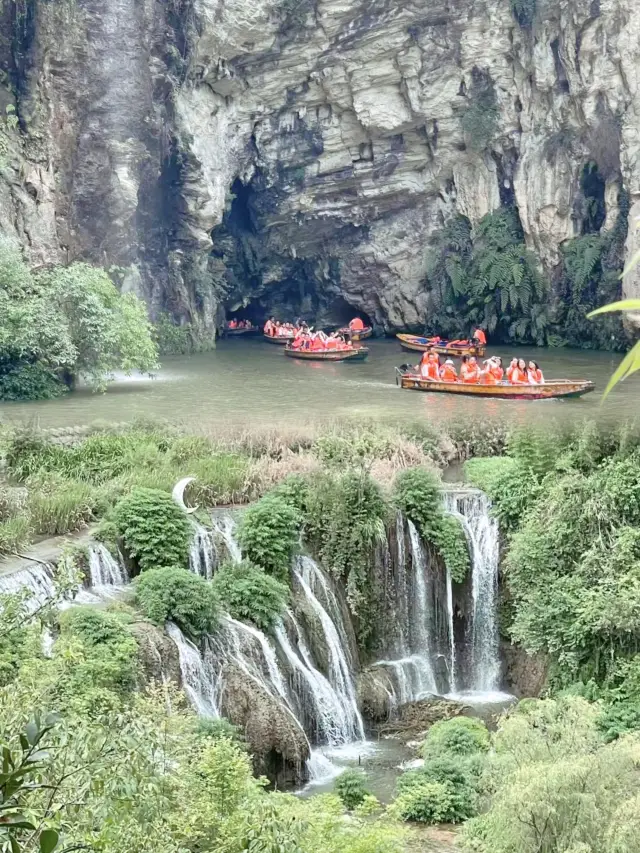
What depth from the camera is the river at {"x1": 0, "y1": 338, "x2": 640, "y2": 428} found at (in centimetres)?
2472

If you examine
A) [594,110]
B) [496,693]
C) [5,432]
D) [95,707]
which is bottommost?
[496,693]

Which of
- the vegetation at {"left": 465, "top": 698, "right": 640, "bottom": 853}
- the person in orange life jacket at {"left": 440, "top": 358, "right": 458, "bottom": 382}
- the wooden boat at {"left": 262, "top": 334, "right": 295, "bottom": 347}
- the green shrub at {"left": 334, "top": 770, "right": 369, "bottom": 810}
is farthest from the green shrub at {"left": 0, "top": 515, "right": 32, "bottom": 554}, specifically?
the wooden boat at {"left": 262, "top": 334, "right": 295, "bottom": 347}

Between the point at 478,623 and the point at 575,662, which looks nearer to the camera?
the point at 575,662

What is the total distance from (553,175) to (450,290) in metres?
5.35

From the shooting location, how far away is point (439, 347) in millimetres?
A: 37250

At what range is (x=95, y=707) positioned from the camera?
35.0 feet

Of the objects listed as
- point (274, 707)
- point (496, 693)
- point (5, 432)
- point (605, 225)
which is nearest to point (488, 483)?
point (496, 693)

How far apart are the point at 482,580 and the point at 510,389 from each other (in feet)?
32.5

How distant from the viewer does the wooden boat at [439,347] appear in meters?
36.7

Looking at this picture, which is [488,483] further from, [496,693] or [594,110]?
[594,110]

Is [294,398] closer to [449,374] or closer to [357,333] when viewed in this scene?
[449,374]

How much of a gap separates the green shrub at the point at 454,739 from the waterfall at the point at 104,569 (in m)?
4.78

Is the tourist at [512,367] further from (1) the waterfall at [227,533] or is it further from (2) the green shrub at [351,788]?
(2) the green shrub at [351,788]

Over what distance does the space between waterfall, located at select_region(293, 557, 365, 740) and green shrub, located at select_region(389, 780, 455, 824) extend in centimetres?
279
